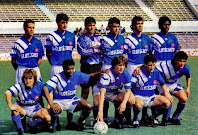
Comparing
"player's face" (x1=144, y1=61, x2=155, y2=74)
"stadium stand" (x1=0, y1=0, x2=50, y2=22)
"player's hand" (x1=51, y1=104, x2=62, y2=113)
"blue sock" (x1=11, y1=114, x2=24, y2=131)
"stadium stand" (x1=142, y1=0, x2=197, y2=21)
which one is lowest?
"blue sock" (x1=11, y1=114, x2=24, y2=131)

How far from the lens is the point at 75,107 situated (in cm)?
590

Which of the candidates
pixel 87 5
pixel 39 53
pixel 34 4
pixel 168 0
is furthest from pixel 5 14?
pixel 39 53

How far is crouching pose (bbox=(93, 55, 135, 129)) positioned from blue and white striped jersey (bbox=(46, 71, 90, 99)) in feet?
0.97

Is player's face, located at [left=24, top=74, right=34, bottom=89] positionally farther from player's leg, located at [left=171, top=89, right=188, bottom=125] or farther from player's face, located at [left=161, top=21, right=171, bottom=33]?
player's face, located at [left=161, top=21, right=171, bottom=33]

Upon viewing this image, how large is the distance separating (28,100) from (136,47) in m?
2.17

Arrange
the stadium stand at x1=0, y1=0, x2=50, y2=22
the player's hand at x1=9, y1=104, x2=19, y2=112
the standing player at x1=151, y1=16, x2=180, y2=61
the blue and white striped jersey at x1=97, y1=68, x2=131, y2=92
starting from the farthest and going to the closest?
the stadium stand at x1=0, y1=0, x2=50, y2=22 → the standing player at x1=151, y1=16, x2=180, y2=61 → the blue and white striped jersey at x1=97, y1=68, x2=131, y2=92 → the player's hand at x1=9, y1=104, x2=19, y2=112

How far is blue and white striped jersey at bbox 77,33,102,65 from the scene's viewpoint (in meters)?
6.46

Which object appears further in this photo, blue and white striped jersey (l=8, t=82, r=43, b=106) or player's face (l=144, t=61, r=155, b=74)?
player's face (l=144, t=61, r=155, b=74)

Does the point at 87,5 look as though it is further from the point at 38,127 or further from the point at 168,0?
the point at 38,127

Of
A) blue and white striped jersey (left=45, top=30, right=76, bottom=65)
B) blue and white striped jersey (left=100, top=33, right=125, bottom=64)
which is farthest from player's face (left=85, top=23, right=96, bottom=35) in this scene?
blue and white striped jersey (left=45, top=30, right=76, bottom=65)

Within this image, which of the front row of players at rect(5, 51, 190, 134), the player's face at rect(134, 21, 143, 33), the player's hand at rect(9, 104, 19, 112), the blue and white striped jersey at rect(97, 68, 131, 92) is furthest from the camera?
the player's face at rect(134, 21, 143, 33)

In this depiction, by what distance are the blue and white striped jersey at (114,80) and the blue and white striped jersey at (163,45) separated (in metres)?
1.17

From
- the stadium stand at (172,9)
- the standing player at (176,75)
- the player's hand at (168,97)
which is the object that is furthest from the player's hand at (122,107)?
the stadium stand at (172,9)

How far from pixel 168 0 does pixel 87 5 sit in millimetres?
8151
